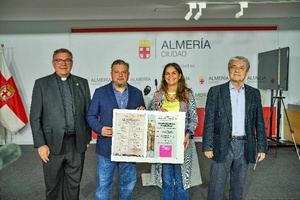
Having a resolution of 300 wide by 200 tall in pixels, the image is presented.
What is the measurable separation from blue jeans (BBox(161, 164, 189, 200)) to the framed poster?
126 mm

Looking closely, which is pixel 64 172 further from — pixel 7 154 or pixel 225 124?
pixel 7 154

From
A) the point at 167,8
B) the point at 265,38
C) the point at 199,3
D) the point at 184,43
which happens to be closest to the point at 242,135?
the point at 199,3

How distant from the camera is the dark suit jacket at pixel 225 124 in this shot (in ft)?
7.95

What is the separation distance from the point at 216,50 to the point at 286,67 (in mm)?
1455

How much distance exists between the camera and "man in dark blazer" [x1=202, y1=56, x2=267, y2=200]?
242cm

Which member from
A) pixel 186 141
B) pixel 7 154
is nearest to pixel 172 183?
pixel 186 141

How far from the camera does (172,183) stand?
2611 millimetres

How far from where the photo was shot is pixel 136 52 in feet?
20.0

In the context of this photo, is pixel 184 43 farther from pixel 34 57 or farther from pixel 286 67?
pixel 34 57

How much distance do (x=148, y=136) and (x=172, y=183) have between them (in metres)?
0.47

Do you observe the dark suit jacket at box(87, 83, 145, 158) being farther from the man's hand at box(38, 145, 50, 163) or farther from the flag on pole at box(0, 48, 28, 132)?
the flag on pole at box(0, 48, 28, 132)

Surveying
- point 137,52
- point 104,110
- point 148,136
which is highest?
point 137,52

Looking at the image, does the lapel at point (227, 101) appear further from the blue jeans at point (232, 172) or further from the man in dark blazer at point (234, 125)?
the blue jeans at point (232, 172)

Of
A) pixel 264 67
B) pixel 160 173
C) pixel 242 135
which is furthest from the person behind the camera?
pixel 264 67
